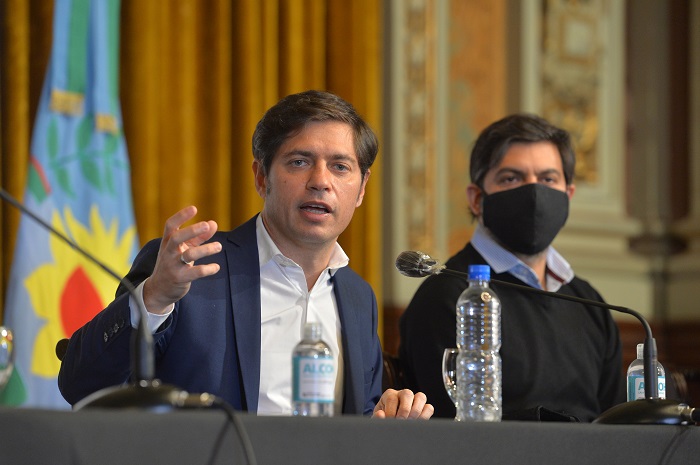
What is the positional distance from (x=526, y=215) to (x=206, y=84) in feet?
6.52

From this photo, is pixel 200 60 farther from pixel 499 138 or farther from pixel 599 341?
pixel 599 341

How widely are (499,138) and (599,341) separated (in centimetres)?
68

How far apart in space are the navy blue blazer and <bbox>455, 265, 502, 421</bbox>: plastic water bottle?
0.29m

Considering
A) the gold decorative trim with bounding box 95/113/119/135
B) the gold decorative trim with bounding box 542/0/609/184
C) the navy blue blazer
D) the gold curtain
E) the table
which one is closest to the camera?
the table

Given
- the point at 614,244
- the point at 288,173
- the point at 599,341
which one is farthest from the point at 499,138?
the point at 614,244

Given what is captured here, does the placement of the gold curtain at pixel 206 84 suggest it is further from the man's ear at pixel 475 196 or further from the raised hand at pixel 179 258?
the raised hand at pixel 179 258

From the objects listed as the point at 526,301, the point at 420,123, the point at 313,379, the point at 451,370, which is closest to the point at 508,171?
the point at 526,301

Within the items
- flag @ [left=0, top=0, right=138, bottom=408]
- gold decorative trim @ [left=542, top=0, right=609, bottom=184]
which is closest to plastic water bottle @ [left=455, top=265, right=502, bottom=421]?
flag @ [left=0, top=0, right=138, bottom=408]

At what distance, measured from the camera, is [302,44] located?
4773mm

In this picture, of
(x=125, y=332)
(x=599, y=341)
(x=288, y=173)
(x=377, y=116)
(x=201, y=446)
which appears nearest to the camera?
(x=201, y=446)

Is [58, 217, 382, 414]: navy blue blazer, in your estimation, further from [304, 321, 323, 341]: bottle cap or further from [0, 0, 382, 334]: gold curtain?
[0, 0, 382, 334]: gold curtain

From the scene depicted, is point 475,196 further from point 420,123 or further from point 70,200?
point 420,123

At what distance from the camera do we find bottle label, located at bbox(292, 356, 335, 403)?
1678 mm

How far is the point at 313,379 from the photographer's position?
168cm
